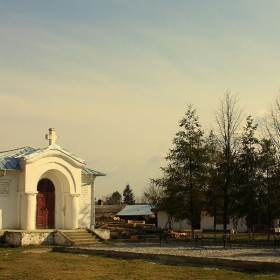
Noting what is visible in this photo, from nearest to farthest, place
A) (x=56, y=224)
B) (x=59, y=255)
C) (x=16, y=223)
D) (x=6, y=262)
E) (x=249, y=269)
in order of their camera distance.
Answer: (x=249, y=269), (x=6, y=262), (x=59, y=255), (x=16, y=223), (x=56, y=224)

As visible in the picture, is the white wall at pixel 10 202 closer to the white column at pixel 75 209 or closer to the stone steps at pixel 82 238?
the stone steps at pixel 82 238

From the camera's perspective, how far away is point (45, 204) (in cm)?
2656

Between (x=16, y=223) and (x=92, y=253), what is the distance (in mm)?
7555

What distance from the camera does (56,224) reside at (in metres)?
26.5

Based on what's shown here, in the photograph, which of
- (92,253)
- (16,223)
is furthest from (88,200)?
(92,253)

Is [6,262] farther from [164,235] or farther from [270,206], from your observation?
[270,206]

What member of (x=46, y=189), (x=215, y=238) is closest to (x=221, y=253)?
(x=215, y=238)

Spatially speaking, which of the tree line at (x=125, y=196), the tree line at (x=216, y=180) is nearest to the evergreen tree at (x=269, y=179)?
the tree line at (x=216, y=180)

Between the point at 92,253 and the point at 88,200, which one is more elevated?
the point at 88,200

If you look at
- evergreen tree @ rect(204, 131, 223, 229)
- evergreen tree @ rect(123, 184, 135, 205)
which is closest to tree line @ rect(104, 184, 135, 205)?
evergreen tree @ rect(123, 184, 135, 205)

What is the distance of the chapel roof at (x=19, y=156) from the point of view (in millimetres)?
24453

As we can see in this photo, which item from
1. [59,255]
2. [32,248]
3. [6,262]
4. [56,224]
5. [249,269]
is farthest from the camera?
[56,224]

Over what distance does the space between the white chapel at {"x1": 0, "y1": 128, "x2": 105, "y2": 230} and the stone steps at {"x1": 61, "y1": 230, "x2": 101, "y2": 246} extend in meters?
1.32

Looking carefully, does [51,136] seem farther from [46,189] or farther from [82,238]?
[82,238]
